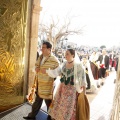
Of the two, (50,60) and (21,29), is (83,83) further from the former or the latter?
(21,29)

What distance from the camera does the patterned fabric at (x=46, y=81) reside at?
2.84 meters

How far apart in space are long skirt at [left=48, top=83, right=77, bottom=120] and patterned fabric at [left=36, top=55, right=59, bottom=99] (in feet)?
0.58

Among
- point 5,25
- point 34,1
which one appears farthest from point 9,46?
point 34,1

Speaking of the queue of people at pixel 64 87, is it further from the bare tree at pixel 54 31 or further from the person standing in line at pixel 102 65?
the bare tree at pixel 54 31

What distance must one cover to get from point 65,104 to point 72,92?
0.25 metres

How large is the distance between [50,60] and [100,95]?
2805mm

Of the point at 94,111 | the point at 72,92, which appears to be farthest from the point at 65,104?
the point at 94,111

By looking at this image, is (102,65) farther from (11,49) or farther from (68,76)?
(11,49)

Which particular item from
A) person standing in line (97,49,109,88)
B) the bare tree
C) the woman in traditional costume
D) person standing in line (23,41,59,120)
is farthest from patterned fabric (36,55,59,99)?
the bare tree

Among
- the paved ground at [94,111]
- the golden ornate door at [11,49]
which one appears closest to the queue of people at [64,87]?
the paved ground at [94,111]

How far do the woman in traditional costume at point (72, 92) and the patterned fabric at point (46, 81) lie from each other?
6.1 inches

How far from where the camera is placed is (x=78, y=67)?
2.53m

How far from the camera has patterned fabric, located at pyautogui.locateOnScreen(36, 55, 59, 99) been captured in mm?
2836

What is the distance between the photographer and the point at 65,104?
268 cm
